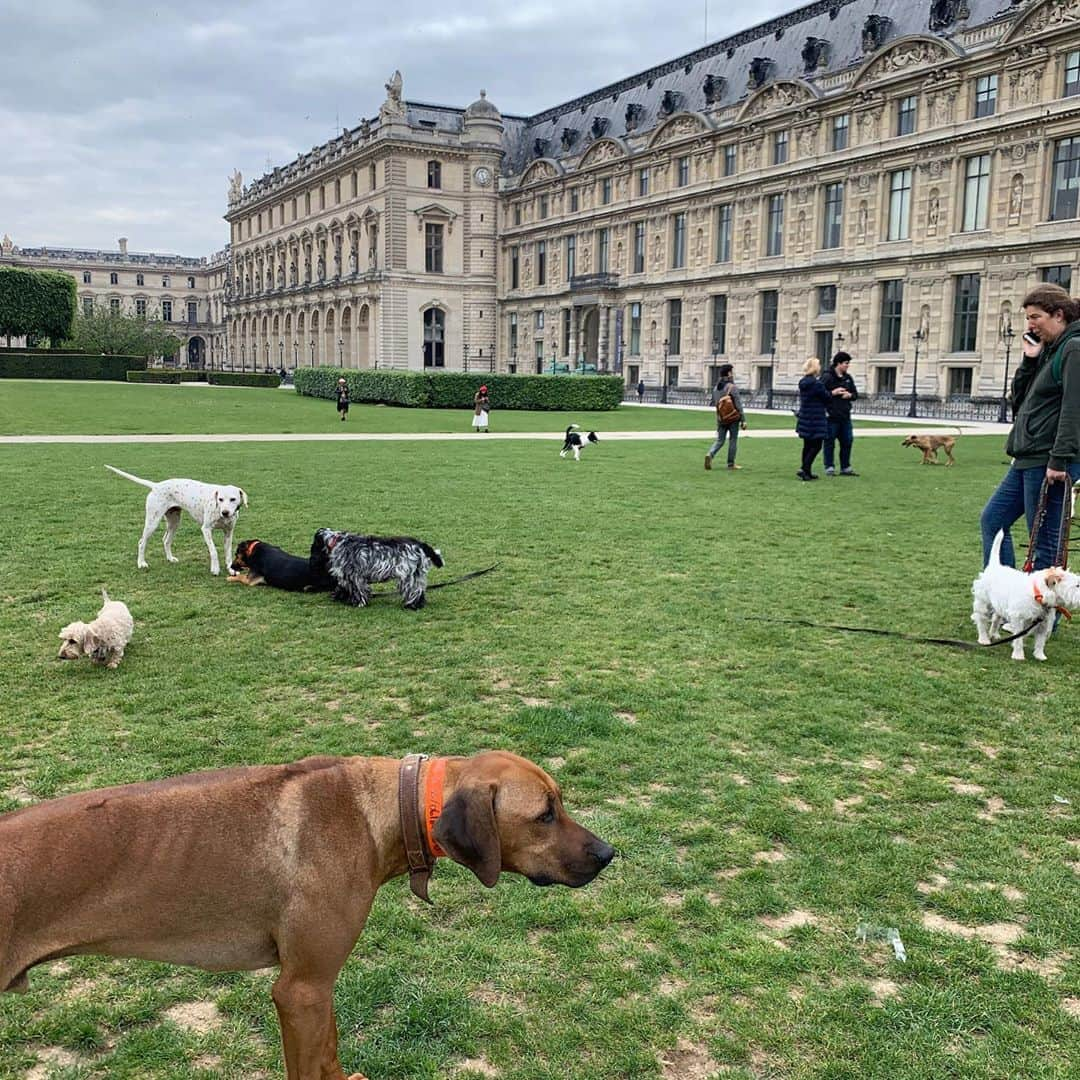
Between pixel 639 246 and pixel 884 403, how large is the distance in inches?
964

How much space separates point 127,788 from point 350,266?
82056 mm

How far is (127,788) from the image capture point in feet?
7.92

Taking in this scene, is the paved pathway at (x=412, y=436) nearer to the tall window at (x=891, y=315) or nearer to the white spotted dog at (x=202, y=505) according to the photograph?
the white spotted dog at (x=202, y=505)

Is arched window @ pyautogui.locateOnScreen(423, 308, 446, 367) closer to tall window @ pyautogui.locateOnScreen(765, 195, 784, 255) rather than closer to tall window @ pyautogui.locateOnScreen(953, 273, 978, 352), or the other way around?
tall window @ pyautogui.locateOnScreen(765, 195, 784, 255)

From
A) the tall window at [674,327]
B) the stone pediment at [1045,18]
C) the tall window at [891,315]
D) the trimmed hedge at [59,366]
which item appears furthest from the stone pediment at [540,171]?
the stone pediment at [1045,18]

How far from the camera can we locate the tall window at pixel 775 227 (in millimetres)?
54125

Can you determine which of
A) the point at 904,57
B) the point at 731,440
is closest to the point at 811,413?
the point at 731,440

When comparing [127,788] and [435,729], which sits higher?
[127,788]

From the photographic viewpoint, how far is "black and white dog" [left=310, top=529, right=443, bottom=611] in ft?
25.2

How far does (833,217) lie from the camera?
51438 mm

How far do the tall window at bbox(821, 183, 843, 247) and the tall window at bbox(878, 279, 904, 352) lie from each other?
13.5 feet

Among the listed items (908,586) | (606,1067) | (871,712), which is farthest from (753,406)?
(606,1067)

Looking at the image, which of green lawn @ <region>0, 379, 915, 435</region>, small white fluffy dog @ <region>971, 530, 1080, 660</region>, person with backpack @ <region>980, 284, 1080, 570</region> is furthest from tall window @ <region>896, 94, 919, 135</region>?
small white fluffy dog @ <region>971, 530, 1080, 660</region>

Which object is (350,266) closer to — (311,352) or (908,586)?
(311,352)
